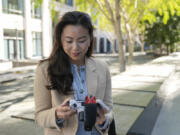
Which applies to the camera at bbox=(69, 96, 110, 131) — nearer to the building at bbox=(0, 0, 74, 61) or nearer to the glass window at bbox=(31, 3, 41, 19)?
the building at bbox=(0, 0, 74, 61)

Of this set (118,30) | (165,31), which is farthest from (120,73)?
(165,31)

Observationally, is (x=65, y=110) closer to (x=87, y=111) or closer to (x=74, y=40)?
(x=87, y=111)

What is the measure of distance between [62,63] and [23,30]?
89.5ft

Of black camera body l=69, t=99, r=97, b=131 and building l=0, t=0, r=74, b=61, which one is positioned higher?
building l=0, t=0, r=74, b=61

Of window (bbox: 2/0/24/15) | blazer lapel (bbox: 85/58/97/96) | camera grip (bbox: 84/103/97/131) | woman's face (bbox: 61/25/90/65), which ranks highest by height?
window (bbox: 2/0/24/15)

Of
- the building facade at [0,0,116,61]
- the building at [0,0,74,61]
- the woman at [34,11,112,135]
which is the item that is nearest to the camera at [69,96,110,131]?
the woman at [34,11,112,135]

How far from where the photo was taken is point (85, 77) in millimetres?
1742

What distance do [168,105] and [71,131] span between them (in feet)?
11.2

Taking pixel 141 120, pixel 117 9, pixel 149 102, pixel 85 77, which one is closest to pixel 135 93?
pixel 149 102

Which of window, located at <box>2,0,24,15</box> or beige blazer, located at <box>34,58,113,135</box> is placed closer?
beige blazer, located at <box>34,58,113,135</box>

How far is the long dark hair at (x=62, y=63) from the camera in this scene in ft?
5.24

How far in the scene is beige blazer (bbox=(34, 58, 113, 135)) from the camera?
62.3 inches

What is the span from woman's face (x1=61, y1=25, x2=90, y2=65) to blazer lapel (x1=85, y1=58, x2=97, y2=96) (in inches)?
6.4

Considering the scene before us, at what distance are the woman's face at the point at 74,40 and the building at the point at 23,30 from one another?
68.5 feet
